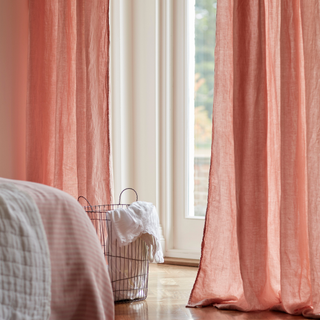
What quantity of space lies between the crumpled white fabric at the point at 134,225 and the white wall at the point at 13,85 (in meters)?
0.89

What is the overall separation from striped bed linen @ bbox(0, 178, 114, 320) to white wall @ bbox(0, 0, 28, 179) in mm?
1274

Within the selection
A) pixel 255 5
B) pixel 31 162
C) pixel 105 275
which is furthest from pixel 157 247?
pixel 255 5

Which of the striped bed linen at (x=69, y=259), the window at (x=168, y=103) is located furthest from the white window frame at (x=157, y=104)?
the striped bed linen at (x=69, y=259)

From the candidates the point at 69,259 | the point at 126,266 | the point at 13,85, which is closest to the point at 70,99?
the point at 13,85

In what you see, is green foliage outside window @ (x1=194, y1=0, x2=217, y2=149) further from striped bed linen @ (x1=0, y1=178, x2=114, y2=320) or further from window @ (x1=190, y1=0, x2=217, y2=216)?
striped bed linen @ (x1=0, y1=178, x2=114, y2=320)

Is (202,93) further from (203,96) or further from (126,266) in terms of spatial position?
(126,266)

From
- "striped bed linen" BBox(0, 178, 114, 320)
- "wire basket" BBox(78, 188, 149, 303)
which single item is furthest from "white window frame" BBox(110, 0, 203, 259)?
"striped bed linen" BBox(0, 178, 114, 320)

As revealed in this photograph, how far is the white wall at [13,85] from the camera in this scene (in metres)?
2.27

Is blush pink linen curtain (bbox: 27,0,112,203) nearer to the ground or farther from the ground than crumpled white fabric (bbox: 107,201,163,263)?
farther from the ground

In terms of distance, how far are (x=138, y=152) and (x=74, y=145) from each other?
0.56m

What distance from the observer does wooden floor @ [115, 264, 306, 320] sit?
160 centimetres

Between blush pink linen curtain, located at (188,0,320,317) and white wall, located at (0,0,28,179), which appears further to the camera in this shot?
white wall, located at (0,0,28,179)

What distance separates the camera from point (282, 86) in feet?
5.42

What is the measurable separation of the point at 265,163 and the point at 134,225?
Result: 1.99 ft
